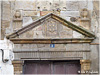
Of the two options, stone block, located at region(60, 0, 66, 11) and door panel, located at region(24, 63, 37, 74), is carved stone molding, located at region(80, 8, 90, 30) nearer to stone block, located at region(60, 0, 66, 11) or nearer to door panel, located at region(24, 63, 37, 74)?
stone block, located at region(60, 0, 66, 11)

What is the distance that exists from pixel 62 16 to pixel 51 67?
143 cm

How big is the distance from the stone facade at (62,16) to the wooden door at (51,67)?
1.20 ft

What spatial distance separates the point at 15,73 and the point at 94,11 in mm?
2735

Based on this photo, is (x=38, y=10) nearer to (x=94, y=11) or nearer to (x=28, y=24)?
(x=28, y=24)

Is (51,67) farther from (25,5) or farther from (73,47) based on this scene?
(25,5)

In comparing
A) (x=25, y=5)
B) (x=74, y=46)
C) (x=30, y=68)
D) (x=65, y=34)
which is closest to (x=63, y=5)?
(x=65, y=34)

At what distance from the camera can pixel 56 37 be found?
6754 millimetres

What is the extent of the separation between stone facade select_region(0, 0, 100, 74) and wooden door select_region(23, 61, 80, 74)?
365 mm

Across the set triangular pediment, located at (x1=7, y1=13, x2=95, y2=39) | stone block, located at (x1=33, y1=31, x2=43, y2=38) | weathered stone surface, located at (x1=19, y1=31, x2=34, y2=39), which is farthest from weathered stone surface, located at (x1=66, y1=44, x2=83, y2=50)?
weathered stone surface, located at (x1=19, y1=31, x2=34, y2=39)

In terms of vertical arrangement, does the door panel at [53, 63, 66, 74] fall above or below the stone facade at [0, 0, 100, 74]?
below

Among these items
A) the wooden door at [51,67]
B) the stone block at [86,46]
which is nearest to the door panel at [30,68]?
the wooden door at [51,67]

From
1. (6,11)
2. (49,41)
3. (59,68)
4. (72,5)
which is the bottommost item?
(59,68)

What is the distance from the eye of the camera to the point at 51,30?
6.79 meters

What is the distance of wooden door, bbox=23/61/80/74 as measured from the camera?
6914 millimetres
